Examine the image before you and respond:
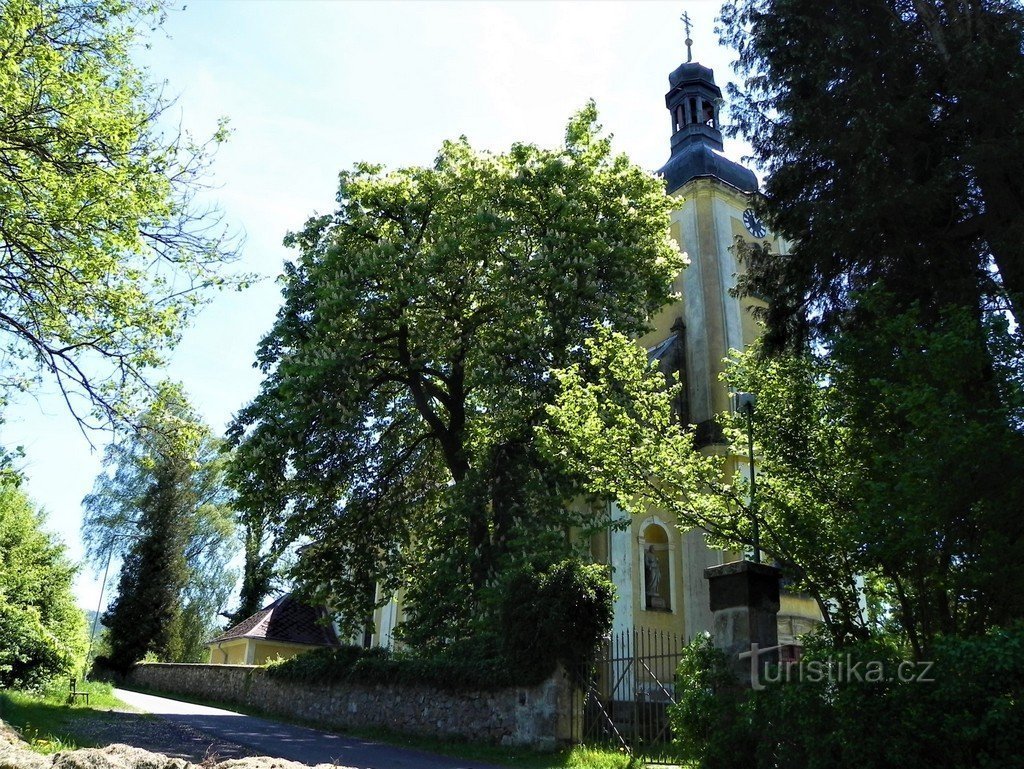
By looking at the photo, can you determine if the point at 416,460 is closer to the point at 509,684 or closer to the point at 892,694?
the point at 509,684

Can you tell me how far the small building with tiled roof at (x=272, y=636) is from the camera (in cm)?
3541

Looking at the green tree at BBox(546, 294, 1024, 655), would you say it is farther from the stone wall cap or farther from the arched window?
the arched window

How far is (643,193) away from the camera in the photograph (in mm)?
19906

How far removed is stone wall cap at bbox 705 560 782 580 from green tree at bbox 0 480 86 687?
1069 cm

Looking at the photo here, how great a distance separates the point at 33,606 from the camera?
2316 cm

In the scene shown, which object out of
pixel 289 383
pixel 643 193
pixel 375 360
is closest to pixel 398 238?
pixel 375 360

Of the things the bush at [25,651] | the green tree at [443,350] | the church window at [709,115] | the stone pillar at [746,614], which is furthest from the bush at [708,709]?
the church window at [709,115]

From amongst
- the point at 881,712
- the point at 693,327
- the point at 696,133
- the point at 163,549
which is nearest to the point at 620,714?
the point at 881,712

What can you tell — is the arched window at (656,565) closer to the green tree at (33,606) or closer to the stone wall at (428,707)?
the stone wall at (428,707)

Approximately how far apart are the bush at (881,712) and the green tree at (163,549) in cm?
3115

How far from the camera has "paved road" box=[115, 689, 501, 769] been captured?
1202 centimetres

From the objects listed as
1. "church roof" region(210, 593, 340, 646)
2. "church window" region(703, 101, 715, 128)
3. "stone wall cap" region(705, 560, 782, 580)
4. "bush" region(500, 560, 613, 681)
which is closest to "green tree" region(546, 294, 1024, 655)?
"stone wall cap" region(705, 560, 782, 580)

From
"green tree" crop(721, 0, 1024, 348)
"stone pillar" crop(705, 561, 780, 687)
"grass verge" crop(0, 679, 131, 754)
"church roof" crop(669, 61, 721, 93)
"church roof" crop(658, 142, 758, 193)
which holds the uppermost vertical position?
"church roof" crop(669, 61, 721, 93)

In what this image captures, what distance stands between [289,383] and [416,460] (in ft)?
18.0
